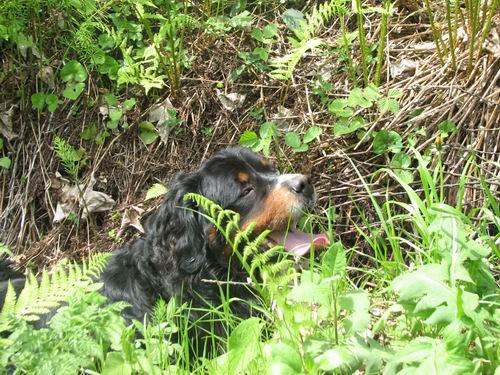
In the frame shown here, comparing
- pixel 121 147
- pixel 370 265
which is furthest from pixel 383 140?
pixel 121 147

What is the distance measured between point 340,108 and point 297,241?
1.02 metres

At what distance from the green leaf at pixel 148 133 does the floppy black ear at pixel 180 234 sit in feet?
4.74

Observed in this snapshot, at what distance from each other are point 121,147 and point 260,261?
323 cm

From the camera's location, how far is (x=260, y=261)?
7.83 feet

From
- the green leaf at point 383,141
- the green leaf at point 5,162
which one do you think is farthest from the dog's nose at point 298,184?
the green leaf at point 5,162

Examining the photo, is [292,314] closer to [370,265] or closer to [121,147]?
[370,265]

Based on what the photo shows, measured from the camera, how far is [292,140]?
462cm

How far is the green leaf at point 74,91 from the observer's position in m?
5.30

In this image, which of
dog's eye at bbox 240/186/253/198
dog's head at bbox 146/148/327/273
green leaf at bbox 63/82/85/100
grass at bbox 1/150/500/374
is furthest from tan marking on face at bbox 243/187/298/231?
green leaf at bbox 63/82/85/100

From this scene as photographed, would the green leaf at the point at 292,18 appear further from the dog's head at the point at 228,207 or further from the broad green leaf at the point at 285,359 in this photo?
the broad green leaf at the point at 285,359

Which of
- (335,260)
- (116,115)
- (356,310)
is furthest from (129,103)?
(356,310)

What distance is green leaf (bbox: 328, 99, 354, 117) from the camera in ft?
14.8

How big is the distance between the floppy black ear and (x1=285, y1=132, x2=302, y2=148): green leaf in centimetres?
97

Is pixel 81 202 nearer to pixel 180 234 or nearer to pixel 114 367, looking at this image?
pixel 180 234
